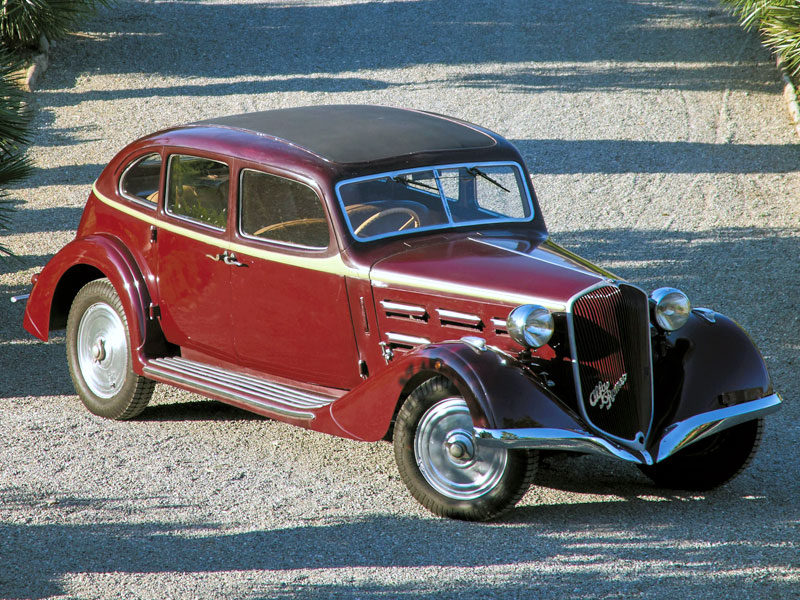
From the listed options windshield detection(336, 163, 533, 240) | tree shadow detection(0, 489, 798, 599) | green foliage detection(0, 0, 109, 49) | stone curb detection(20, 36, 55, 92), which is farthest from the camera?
stone curb detection(20, 36, 55, 92)

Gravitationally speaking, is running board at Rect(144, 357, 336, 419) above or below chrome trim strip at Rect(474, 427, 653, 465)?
below

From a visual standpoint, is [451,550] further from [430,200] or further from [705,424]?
[430,200]

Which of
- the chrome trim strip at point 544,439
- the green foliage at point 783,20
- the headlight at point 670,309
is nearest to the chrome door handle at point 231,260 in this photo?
the chrome trim strip at point 544,439

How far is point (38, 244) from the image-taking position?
9828 millimetres

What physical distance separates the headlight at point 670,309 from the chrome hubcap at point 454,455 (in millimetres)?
1113

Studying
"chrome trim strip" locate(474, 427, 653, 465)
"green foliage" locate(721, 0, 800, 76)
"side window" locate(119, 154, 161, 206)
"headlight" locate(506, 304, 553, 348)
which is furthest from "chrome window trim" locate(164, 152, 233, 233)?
"green foliage" locate(721, 0, 800, 76)

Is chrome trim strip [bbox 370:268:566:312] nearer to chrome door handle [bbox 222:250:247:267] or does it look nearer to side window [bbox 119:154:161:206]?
chrome door handle [bbox 222:250:247:267]

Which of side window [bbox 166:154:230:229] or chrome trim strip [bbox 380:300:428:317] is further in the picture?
side window [bbox 166:154:230:229]

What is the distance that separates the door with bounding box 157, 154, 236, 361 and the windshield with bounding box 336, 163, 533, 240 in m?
0.88

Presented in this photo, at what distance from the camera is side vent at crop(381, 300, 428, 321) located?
5.08 meters

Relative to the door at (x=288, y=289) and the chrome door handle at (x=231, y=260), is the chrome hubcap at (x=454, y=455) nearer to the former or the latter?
the door at (x=288, y=289)

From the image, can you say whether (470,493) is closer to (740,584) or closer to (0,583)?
(740,584)

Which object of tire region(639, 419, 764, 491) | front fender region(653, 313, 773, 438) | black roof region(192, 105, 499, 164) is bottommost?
tire region(639, 419, 764, 491)

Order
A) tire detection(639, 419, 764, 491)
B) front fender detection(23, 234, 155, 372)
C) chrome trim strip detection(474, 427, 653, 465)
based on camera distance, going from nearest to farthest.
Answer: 1. chrome trim strip detection(474, 427, 653, 465)
2. tire detection(639, 419, 764, 491)
3. front fender detection(23, 234, 155, 372)
